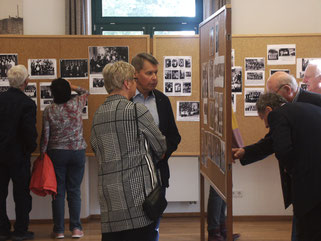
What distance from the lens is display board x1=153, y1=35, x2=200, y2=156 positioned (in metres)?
5.86

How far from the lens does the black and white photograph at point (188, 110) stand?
19.3 feet

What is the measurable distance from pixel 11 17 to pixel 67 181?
215 cm

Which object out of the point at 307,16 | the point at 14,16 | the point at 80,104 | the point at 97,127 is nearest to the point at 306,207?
the point at 97,127

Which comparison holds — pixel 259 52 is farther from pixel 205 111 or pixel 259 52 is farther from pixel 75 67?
pixel 205 111

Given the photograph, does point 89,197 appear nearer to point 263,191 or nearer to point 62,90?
point 62,90

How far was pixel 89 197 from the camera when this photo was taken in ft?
20.2

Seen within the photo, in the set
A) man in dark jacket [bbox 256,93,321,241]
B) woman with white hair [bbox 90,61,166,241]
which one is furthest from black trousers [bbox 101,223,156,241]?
man in dark jacket [bbox 256,93,321,241]

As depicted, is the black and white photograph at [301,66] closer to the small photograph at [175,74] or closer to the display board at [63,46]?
the small photograph at [175,74]

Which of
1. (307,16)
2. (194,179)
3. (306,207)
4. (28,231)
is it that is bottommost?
(28,231)

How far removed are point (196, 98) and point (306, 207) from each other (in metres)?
2.96

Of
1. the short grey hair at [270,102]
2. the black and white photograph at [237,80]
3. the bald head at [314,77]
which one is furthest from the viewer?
the black and white photograph at [237,80]

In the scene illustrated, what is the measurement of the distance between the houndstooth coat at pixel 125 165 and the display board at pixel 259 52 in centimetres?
330

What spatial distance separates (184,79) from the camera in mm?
5898

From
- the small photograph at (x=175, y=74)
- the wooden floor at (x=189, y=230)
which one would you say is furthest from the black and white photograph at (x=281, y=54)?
the wooden floor at (x=189, y=230)
